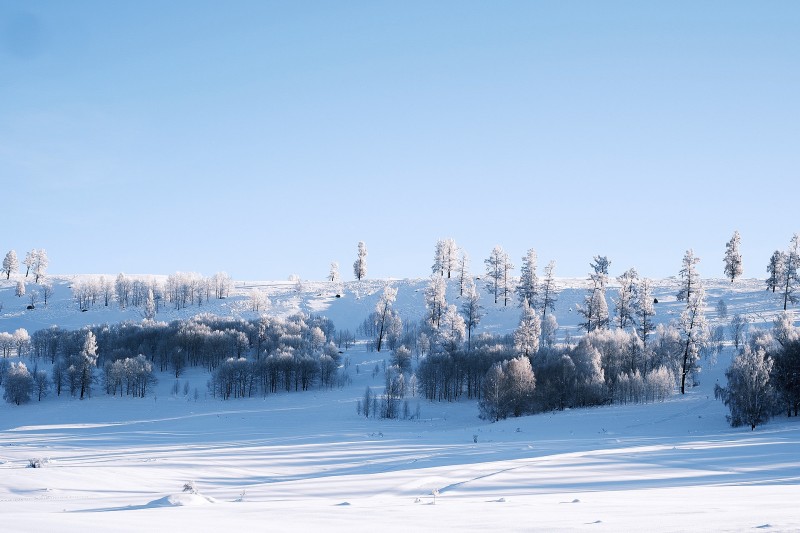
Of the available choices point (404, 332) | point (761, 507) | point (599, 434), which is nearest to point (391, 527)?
point (761, 507)

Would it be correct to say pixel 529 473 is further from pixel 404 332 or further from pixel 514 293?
pixel 514 293

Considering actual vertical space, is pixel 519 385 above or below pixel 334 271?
below

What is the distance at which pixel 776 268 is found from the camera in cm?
11000

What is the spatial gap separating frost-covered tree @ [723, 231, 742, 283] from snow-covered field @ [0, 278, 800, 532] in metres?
58.0

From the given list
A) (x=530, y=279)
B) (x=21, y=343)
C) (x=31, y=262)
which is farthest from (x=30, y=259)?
(x=530, y=279)

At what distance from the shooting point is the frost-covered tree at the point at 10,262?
615 ft

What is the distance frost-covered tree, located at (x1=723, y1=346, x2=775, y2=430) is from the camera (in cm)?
4369

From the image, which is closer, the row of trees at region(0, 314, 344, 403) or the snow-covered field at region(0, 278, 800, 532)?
the snow-covered field at region(0, 278, 800, 532)

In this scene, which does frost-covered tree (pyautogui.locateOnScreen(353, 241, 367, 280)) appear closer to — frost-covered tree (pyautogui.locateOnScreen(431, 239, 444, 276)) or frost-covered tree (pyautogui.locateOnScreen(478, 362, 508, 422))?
frost-covered tree (pyautogui.locateOnScreen(431, 239, 444, 276))

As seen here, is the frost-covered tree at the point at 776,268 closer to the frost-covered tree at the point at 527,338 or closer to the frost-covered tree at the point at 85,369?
the frost-covered tree at the point at 527,338

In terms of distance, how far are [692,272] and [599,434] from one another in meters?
59.0

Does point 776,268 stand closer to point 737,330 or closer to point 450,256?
point 737,330

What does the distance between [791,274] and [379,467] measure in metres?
101

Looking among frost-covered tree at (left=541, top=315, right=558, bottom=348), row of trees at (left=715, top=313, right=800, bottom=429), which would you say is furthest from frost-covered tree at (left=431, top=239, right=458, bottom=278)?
row of trees at (left=715, top=313, right=800, bottom=429)
